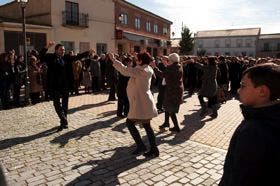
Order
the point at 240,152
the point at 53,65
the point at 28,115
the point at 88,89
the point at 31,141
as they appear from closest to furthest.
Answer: the point at 240,152
the point at 31,141
the point at 53,65
the point at 28,115
the point at 88,89

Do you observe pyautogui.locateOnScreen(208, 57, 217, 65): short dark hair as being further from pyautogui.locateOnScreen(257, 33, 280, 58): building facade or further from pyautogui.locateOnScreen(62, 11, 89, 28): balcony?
pyautogui.locateOnScreen(257, 33, 280, 58): building facade

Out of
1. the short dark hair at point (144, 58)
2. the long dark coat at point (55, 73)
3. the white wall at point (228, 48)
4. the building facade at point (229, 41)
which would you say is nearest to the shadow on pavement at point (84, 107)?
the long dark coat at point (55, 73)

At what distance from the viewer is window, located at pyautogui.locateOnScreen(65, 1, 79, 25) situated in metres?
24.1

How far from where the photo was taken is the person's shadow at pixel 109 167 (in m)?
4.88

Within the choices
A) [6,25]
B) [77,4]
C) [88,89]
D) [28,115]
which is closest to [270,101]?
[28,115]

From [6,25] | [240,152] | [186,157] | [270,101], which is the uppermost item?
[6,25]

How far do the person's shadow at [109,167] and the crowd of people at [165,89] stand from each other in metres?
0.30

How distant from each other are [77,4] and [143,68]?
68.7 feet

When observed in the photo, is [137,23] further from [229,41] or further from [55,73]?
[229,41]

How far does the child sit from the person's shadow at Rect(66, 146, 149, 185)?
3.15 meters

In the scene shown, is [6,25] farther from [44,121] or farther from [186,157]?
[186,157]

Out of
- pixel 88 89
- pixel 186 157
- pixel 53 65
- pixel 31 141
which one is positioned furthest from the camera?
pixel 88 89

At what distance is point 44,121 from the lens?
29.1 feet

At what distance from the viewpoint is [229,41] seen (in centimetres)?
7425
